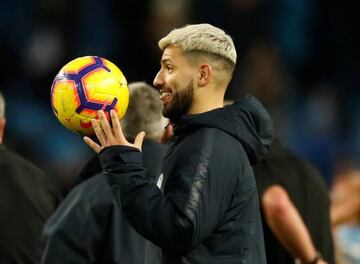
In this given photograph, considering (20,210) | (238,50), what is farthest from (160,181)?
(238,50)

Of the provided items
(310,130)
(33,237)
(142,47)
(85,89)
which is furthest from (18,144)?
(85,89)

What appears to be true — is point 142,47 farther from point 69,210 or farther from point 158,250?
point 158,250

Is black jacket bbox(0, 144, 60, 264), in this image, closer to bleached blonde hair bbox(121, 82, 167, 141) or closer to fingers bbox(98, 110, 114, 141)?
bleached blonde hair bbox(121, 82, 167, 141)

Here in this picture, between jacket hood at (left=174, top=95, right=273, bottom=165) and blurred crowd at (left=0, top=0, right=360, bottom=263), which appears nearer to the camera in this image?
jacket hood at (left=174, top=95, right=273, bottom=165)

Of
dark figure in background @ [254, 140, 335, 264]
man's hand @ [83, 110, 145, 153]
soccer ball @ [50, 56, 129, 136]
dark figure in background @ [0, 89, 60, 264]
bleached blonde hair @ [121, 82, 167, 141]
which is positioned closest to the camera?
man's hand @ [83, 110, 145, 153]

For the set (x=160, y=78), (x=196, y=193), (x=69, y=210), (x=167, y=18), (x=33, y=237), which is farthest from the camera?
(x=167, y=18)

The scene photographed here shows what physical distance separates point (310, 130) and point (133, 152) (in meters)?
8.03

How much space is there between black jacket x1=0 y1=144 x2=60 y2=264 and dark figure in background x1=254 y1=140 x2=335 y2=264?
1.32 metres

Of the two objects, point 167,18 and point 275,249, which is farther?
point 167,18

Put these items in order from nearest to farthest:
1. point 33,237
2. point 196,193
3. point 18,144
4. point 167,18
Answer: 1. point 196,193
2. point 33,237
3. point 18,144
4. point 167,18

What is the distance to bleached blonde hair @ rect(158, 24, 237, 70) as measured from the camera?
162 inches

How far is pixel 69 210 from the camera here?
5.45 m

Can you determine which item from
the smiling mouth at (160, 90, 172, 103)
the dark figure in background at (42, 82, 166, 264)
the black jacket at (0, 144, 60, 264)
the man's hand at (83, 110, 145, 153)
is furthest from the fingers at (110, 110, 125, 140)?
the black jacket at (0, 144, 60, 264)

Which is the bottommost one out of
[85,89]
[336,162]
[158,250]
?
[336,162]
